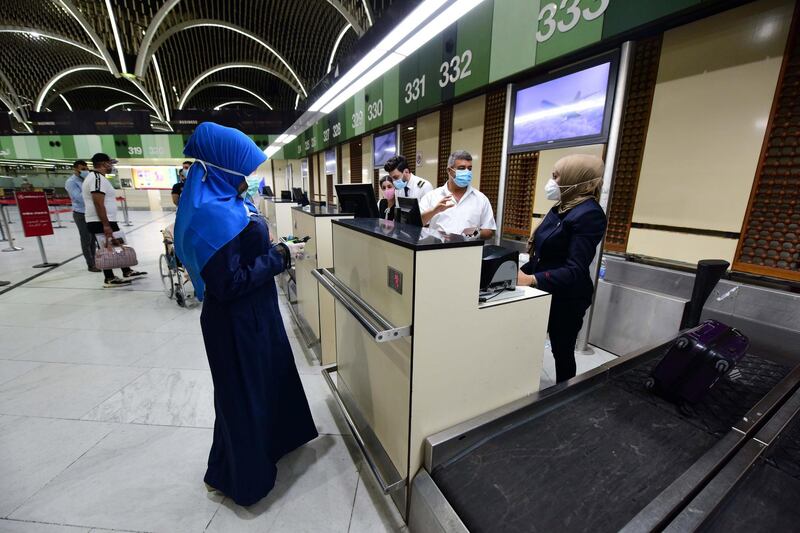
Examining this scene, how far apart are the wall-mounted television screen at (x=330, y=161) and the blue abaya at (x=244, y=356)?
798 cm

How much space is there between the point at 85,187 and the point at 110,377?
3329mm

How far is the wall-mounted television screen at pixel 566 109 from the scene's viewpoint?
245cm

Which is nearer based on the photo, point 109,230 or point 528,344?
point 528,344

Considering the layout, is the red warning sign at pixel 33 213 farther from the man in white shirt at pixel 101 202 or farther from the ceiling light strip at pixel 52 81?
the ceiling light strip at pixel 52 81

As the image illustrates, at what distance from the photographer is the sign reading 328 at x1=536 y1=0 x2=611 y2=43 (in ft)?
7.38

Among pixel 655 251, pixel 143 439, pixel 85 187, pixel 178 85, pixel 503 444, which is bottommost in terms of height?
pixel 143 439

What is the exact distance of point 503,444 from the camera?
1444 mm

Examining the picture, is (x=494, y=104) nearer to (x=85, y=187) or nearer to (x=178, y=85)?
(x=85, y=187)

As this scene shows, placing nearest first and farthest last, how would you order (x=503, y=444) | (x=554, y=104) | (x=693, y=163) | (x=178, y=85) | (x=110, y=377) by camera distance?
(x=503, y=444) < (x=693, y=163) < (x=110, y=377) < (x=554, y=104) < (x=178, y=85)

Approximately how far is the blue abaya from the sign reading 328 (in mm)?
2642

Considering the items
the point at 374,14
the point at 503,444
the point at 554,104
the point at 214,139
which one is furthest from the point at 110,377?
the point at 374,14

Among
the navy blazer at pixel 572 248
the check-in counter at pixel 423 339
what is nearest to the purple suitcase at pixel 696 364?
the navy blazer at pixel 572 248

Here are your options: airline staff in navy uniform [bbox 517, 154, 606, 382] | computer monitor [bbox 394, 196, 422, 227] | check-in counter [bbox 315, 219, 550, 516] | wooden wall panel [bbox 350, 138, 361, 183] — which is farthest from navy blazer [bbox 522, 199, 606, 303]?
wooden wall panel [bbox 350, 138, 361, 183]

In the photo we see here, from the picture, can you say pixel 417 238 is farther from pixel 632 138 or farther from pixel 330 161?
pixel 330 161
